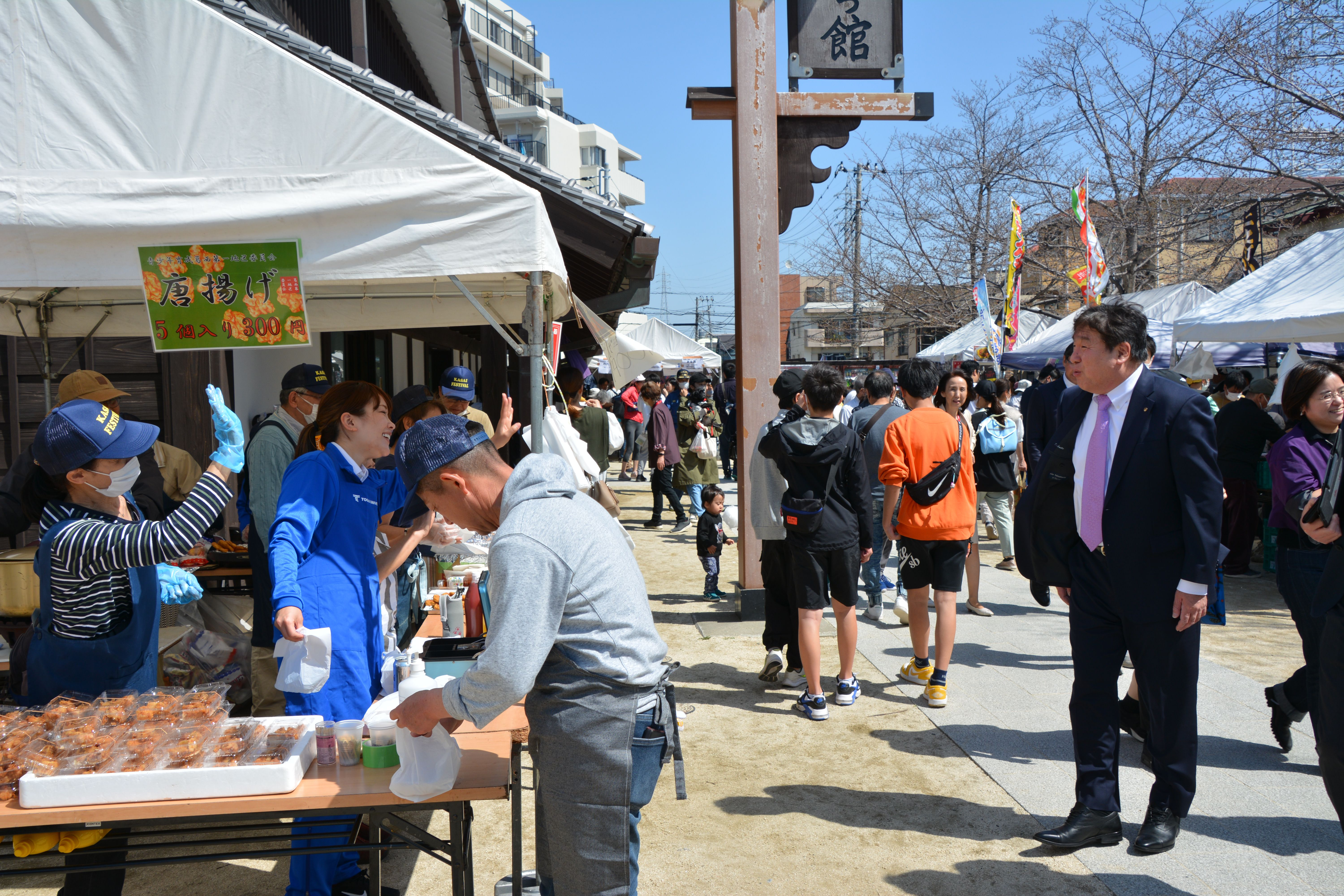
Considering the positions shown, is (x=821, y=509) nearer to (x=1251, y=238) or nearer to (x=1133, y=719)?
(x=1133, y=719)

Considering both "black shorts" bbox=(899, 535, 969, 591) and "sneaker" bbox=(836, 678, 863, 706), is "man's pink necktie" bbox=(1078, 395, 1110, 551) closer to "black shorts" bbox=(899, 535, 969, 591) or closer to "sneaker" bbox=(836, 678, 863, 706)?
"black shorts" bbox=(899, 535, 969, 591)

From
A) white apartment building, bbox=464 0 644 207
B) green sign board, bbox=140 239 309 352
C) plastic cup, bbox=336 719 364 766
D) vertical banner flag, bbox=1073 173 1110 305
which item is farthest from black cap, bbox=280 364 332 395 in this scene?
white apartment building, bbox=464 0 644 207

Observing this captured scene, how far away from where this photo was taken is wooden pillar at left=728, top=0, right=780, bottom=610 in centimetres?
702

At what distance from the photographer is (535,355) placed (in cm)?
402

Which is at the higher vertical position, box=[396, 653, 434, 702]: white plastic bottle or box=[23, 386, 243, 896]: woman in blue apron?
box=[23, 386, 243, 896]: woman in blue apron

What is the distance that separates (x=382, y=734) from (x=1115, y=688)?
2821mm

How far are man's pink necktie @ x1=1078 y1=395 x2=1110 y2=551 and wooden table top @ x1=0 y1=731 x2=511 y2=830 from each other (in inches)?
97.4

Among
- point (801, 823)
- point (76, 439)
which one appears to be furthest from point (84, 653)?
point (801, 823)

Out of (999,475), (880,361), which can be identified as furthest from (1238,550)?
(880,361)

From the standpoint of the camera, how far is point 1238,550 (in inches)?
349

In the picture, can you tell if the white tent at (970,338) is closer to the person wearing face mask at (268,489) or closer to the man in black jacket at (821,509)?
the man in black jacket at (821,509)

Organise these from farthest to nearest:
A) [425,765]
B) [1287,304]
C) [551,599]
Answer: [1287,304] → [425,765] → [551,599]

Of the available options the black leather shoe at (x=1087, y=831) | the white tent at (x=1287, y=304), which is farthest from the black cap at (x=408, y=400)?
the white tent at (x=1287, y=304)

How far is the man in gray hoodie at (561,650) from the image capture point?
6.85 ft
